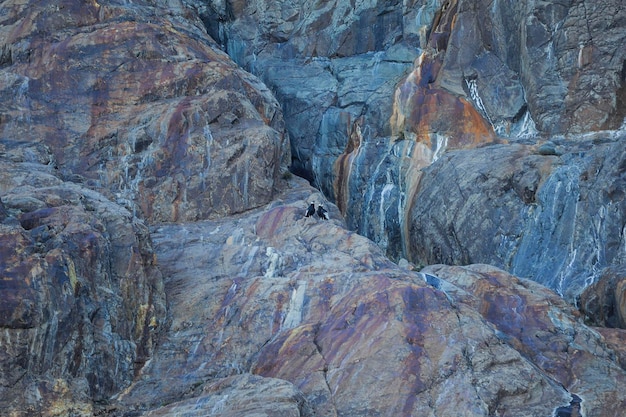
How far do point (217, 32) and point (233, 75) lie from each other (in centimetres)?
1235

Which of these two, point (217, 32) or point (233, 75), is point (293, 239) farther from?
point (217, 32)

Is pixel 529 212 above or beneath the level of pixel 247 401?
above

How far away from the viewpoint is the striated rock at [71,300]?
58.4ft

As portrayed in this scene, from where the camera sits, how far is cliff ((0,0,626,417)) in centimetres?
1891

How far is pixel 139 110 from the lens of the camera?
33.3m

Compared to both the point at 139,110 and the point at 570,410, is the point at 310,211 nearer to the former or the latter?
the point at 139,110

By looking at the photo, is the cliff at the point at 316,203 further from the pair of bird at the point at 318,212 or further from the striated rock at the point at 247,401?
the pair of bird at the point at 318,212

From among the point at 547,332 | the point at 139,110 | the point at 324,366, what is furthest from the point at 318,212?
the point at 139,110

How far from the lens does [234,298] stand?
2267cm

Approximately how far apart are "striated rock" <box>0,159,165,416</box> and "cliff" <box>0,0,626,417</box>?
6 cm

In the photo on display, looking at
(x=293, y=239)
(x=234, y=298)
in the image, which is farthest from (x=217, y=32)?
(x=234, y=298)

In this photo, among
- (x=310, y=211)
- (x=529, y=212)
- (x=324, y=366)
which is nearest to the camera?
(x=324, y=366)

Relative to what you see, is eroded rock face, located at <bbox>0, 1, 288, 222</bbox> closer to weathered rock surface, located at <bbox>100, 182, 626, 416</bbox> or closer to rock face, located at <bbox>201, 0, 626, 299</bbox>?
rock face, located at <bbox>201, 0, 626, 299</bbox>

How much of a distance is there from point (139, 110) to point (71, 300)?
15.5 metres
